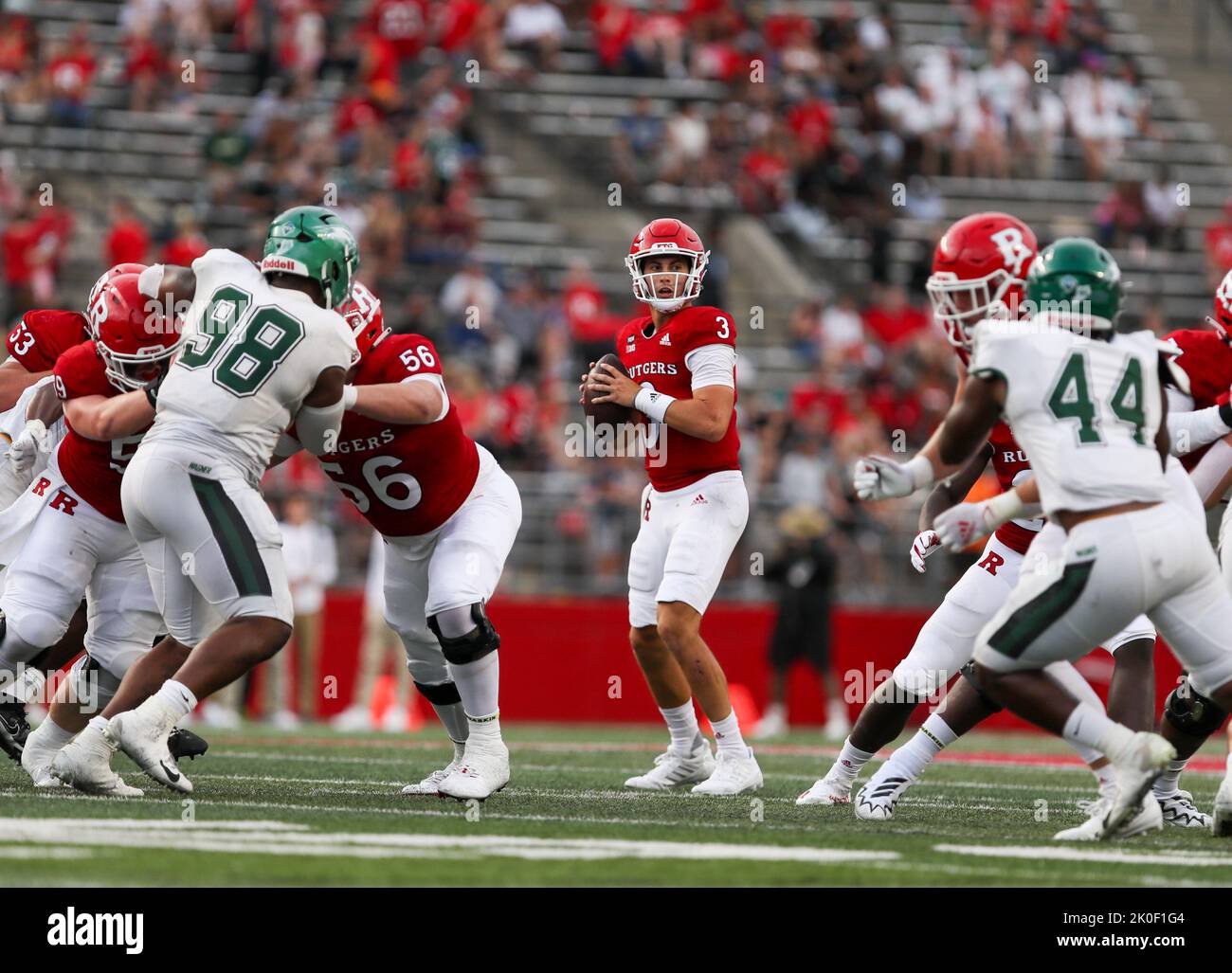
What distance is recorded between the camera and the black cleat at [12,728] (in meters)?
7.50

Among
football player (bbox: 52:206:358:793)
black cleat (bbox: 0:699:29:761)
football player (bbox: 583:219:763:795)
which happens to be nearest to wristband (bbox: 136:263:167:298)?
football player (bbox: 52:206:358:793)

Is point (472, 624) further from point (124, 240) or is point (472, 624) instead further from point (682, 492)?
point (124, 240)

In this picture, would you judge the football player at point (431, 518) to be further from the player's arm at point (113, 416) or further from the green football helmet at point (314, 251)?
the player's arm at point (113, 416)

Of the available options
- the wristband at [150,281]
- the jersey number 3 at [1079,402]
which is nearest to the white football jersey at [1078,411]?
the jersey number 3 at [1079,402]

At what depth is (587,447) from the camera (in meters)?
15.7

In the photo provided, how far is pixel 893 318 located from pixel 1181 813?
1187 cm

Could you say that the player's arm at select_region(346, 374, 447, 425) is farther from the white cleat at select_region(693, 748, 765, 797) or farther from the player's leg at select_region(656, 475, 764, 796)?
the white cleat at select_region(693, 748, 765, 797)

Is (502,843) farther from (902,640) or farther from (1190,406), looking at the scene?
(902,640)

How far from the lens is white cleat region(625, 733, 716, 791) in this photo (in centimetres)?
792

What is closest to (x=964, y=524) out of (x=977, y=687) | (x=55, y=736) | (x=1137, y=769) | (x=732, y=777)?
(x=977, y=687)

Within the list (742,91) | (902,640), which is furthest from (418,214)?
(902,640)

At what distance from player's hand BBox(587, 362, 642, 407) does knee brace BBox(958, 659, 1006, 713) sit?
5.60 ft

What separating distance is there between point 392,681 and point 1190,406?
28.2ft

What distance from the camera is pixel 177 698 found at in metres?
6.14
